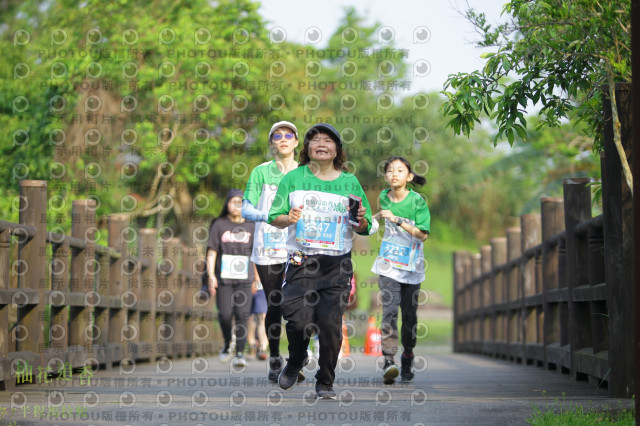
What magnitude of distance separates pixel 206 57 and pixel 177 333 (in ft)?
30.2

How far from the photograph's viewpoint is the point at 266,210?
7.98 meters

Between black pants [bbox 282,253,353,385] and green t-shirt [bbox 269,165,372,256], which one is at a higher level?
green t-shirt [bbox 269,165,372,256]

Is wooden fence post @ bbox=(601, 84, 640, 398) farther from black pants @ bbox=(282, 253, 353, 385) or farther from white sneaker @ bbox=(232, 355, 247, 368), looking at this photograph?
white sneaker @ bbox=(232, 355, 247, 368)

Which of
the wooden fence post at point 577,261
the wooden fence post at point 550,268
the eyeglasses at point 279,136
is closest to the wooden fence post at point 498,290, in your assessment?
the wooden fence post at point 550,268

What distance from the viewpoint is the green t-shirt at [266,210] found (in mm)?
7898

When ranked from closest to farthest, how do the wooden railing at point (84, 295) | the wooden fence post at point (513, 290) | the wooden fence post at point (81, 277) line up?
the wooden railing at point (84, 295) < the wooden fence post at point (81, 277) < the wooden fence post at point (513, 290)

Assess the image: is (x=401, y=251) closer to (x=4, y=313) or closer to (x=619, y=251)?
(x=619, y=251)

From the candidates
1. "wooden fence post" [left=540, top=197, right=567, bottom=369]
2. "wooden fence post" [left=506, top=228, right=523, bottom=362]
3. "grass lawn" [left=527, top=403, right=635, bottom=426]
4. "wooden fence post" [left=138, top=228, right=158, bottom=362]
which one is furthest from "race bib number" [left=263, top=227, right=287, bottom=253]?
"wooden fence post" [left=506, top=228, right=523, bottom=362]

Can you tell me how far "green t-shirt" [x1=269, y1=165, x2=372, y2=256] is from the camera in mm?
6492

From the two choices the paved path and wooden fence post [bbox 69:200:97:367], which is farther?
wooden fence post [bbox 69:200:97:367]

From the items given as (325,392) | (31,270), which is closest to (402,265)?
(325,392)

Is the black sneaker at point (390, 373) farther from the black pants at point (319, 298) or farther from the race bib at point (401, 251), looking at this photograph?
the black pants at point (319, 298)

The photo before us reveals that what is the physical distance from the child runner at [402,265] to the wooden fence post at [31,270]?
261 cm

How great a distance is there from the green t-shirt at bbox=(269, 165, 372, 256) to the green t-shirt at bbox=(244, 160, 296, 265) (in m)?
1.29
